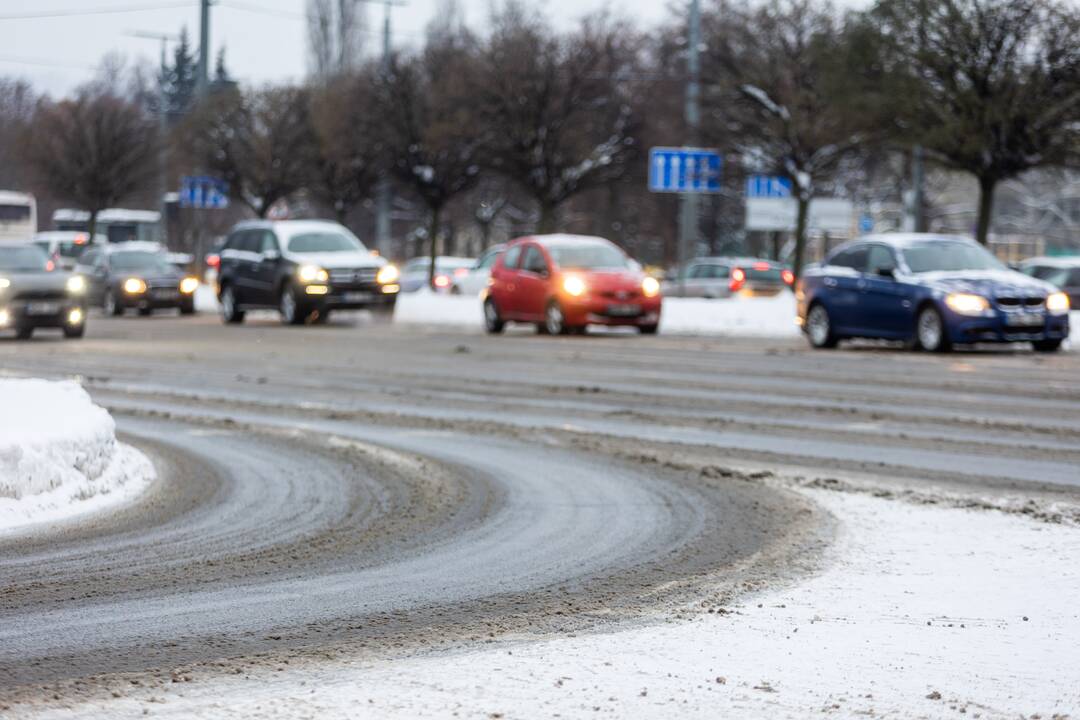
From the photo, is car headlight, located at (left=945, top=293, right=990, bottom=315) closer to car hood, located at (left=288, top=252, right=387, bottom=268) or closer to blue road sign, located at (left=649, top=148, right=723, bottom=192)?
car hood, located at (left=288, top=252, right=387, bottom=268)

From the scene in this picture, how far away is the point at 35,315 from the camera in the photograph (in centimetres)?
2714

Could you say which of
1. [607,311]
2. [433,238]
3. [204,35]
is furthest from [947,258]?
[204,35]

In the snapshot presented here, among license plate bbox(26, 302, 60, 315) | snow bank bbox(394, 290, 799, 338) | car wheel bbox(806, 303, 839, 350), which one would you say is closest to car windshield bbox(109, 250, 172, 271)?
snow bank bbox(394, 290, 799, 338)

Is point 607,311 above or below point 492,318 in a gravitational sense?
above

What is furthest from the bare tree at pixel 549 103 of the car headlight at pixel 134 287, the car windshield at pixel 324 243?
the car windshield at pixel 324 243

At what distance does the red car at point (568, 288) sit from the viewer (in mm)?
26812

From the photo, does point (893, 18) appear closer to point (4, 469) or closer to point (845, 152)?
point (845, 152)

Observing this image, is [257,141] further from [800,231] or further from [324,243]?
[324,243]

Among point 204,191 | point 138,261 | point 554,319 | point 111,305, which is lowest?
point 111,305

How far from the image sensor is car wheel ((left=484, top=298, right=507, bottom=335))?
28.6 meters

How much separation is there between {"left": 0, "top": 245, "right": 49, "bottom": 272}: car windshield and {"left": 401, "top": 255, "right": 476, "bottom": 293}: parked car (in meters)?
16.9

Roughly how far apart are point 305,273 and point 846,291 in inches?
448

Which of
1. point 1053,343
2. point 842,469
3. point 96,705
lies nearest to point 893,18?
point 1053,343

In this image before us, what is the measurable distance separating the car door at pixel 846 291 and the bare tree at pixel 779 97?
14.5 m
